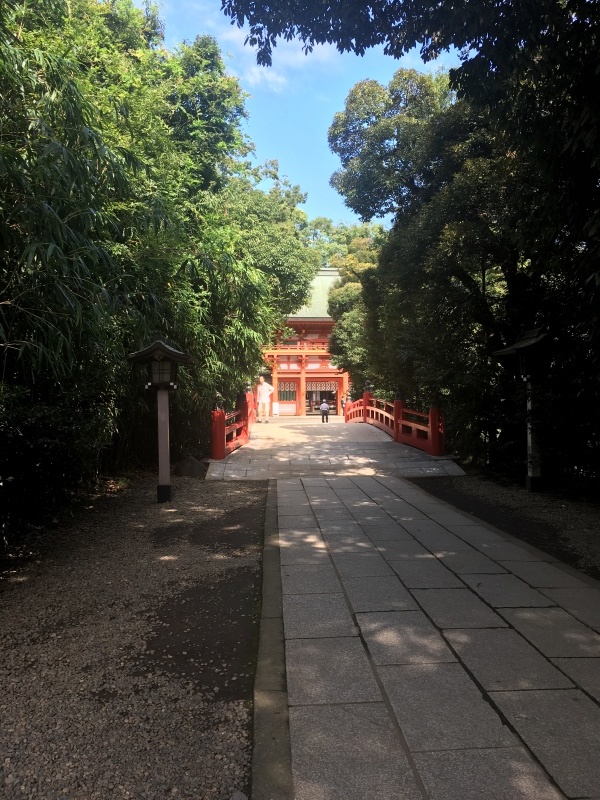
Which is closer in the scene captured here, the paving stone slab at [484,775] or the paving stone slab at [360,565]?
the paving stone slab at [484,775]

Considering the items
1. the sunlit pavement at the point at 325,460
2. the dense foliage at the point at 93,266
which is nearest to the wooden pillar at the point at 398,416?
the sunlit pavement at the point at 325,460

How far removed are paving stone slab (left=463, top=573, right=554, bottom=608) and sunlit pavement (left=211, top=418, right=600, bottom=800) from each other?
0.5 inches

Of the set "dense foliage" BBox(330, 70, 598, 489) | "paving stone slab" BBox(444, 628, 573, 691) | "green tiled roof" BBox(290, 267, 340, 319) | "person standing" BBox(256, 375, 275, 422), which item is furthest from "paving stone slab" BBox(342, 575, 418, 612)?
"green tiled roof" BBox(290, 267, 340, 319)

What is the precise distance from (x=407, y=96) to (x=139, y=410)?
27.3 feet

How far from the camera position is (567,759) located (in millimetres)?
1837

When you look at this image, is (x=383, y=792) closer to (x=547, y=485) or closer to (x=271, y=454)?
(x=547, y=485)

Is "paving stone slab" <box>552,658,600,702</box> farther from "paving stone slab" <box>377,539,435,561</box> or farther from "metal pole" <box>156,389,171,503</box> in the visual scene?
"metal pole" <box>156,389,171,503</box>

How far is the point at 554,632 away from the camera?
2.85m

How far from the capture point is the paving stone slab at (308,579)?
139 inches

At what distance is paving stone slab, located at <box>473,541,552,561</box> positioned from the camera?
4207 mm

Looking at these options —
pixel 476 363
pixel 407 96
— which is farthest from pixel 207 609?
pixel 407 96

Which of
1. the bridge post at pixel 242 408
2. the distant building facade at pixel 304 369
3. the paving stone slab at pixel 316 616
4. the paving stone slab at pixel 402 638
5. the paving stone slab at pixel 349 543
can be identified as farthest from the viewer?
the distant building facade at pixel 304 369

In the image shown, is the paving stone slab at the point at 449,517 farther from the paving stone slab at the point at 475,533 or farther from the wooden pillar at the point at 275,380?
the wooden pillar at the point at 275,380

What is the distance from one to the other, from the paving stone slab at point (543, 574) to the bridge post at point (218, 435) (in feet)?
19.4
